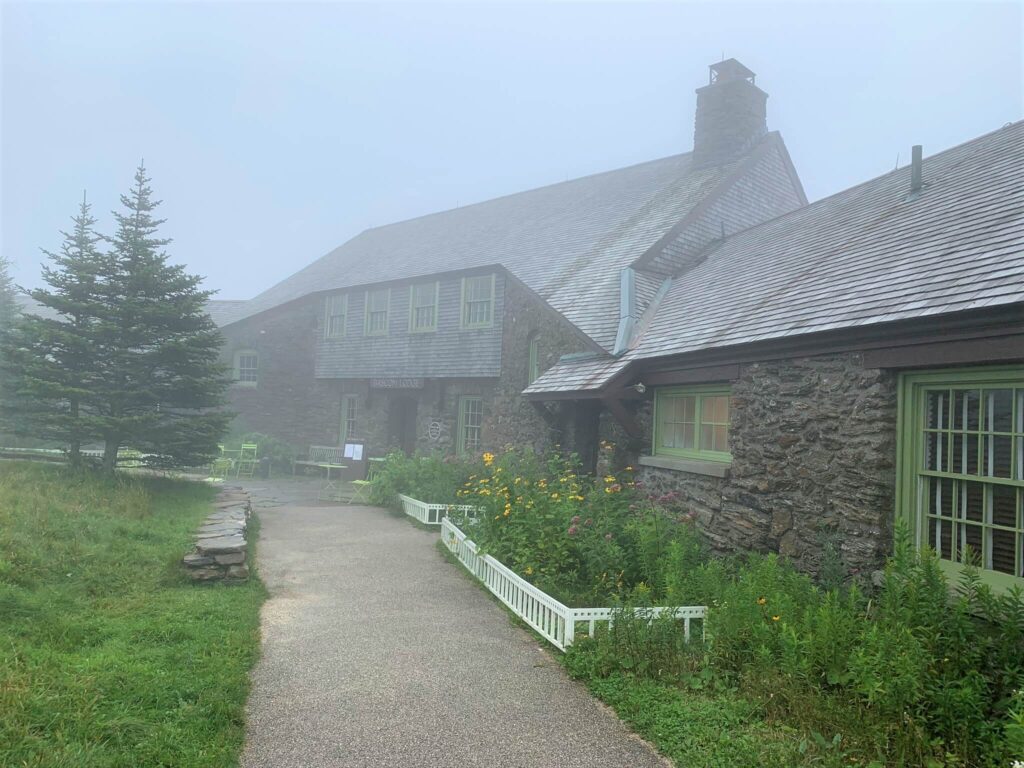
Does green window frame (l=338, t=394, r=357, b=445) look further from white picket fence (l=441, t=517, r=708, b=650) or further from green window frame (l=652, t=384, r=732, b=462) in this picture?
green window frame (l=652, t=384, r=732, b=462)

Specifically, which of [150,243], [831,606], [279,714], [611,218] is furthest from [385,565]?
[611,218]

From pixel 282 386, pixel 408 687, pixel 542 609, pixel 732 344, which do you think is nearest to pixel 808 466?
pixel 732 344

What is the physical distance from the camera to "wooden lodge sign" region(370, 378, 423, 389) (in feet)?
62.1

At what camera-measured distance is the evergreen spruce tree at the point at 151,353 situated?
12812 millimetres

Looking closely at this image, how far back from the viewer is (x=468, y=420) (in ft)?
59.2

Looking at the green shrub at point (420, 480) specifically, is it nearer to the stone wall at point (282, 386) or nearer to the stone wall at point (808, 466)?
the stone wall at point (808, 466)

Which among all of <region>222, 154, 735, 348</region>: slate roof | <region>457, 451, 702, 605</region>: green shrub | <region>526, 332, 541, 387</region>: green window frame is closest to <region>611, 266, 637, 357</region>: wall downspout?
<region>222, 154, 735, 348</region>: slate roof

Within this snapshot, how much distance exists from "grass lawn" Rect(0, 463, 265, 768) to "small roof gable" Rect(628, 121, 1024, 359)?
5.86m

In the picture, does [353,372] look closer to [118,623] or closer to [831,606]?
[118,623]

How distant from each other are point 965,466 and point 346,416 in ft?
62.4

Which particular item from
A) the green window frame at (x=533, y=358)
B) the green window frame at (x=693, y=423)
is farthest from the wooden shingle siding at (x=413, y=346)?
the green window frame at (x=693, y=423)

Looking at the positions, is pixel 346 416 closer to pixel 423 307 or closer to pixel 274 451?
pixel 274 451

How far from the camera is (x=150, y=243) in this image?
13242 mm

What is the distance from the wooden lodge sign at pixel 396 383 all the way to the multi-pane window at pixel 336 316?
8.85 ft
